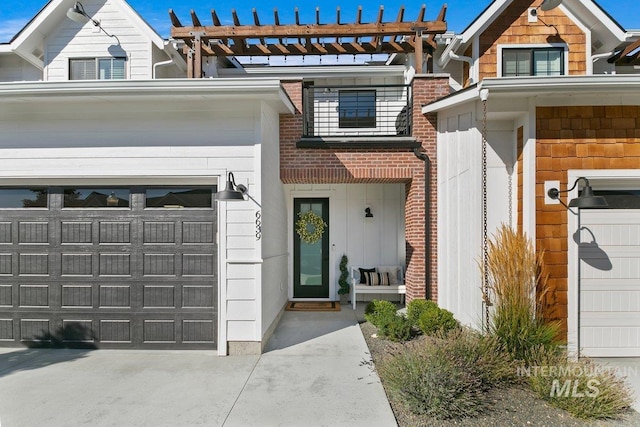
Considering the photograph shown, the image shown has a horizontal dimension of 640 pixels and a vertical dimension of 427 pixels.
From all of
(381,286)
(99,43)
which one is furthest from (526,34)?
(99,43)

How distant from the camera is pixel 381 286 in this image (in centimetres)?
857

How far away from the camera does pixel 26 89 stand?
5195mm

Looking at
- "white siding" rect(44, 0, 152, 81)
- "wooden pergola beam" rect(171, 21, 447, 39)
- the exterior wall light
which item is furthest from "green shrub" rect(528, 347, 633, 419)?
"white siding" rect(44, 0, 152, 81)

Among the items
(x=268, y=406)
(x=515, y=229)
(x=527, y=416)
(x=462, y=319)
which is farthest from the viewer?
(x=462, y=319)

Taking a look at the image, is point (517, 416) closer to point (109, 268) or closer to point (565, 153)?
point (565, 153)

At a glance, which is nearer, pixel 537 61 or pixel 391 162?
pixel 391 162

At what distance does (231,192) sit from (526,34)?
786cm

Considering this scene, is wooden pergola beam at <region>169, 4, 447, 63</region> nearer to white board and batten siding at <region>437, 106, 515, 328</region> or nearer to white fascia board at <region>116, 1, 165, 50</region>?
white fascia board at <region>116, 1, 165, 50</region>

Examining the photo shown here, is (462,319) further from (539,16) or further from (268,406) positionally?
(539,16)

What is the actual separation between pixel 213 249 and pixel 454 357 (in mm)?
3655

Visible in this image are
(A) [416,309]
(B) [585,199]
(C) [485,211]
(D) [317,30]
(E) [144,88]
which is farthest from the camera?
(D) [317,30]

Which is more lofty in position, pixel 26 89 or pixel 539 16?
pixel 539 16

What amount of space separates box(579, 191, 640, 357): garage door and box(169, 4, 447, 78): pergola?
4431mm

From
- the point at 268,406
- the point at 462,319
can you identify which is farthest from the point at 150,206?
the point at 462,319
